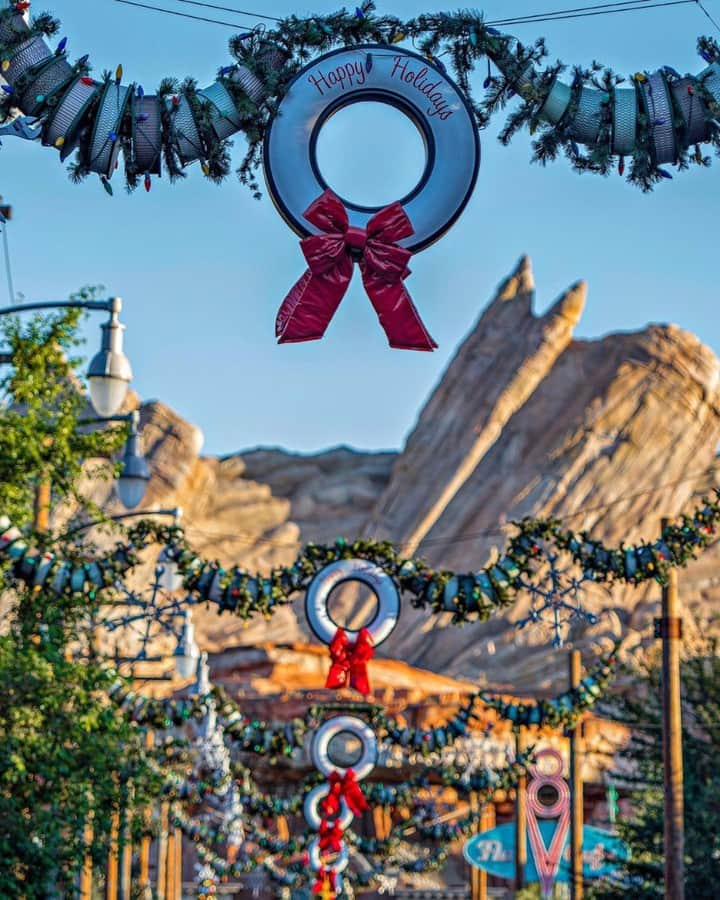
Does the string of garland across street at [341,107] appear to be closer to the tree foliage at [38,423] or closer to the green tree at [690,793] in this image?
the tree foliage at [38,423]

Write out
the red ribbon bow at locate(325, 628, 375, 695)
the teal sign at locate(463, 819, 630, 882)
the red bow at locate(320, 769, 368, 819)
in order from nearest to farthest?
the red ribbon bow at locate(325, 628, 375, 695) < the red bow at locate(320, 769, 368, 819) < the teal sign at locate(463, 819, 630, 882)

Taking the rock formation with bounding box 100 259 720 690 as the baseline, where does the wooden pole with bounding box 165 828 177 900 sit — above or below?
below

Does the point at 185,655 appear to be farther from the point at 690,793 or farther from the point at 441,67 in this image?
the point at 441,67

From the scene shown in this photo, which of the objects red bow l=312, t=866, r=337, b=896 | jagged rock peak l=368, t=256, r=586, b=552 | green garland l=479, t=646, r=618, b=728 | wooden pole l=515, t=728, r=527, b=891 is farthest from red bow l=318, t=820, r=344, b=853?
jagged rock peak l=368, t=256, r=586, b=552

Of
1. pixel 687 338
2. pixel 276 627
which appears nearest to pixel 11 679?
pixel 276 627

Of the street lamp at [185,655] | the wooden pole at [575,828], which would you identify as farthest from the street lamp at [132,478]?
the wooden pole at [575,828]

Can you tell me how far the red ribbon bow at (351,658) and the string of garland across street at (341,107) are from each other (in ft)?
29.4

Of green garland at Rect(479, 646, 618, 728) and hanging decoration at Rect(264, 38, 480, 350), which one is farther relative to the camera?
green garland at Rect(479, 646, 618, 728)

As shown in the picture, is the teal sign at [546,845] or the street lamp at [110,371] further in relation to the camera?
the teal sign at [546,845]

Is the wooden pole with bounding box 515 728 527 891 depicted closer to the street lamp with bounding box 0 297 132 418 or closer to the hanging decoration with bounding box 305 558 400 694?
the hanging decoration with bounding box 305 558 400 694

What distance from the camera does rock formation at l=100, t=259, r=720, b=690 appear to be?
91.3m

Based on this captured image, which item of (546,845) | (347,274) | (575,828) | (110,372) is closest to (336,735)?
(546,845)

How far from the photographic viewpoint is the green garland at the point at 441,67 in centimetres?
1178

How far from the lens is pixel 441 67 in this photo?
11.7m
